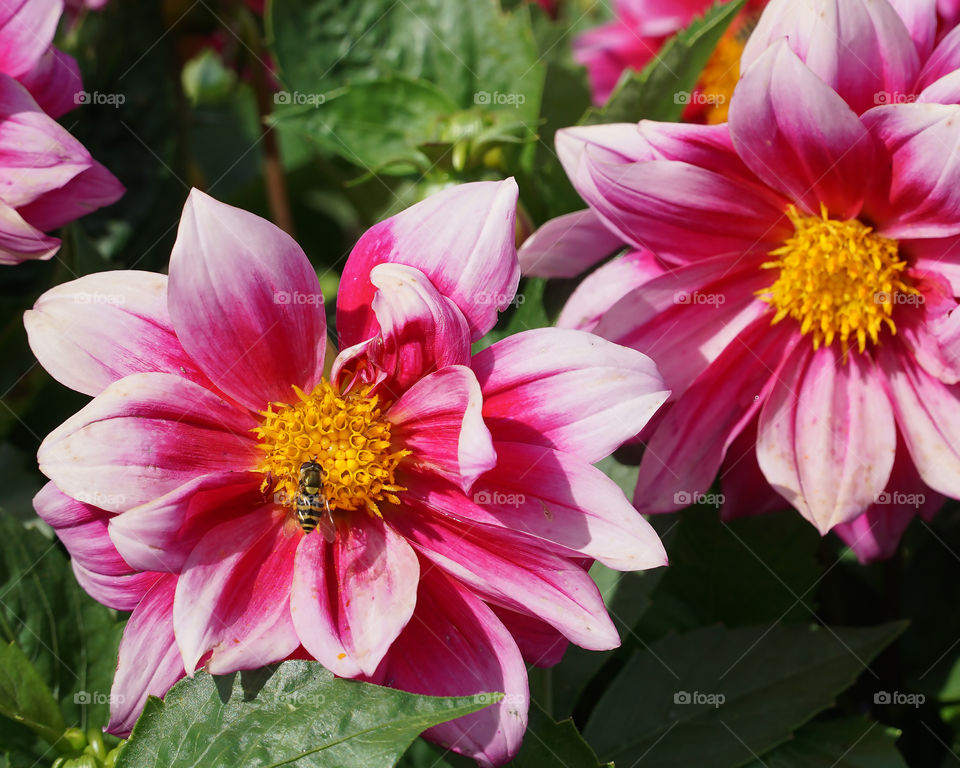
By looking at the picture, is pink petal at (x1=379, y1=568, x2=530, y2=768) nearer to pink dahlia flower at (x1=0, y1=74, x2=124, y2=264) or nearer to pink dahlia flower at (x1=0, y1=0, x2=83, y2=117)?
pink dahlia flower at (x1=0, y1=74, x2=124, y2=264)

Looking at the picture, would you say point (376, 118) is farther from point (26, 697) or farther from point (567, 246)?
point (26, 697)

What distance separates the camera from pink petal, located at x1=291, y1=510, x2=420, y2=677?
74 cm

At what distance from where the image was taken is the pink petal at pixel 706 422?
93 centimetres

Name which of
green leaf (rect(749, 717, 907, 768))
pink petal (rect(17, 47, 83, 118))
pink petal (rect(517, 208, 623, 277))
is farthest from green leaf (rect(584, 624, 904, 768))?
pink petal (rect(17, 47, 83, 118))

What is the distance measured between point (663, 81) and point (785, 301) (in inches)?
11.3

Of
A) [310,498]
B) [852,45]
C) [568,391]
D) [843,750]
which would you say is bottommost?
[843,750]

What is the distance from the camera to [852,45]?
837 mm

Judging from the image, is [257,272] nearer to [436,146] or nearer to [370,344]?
[370,344]

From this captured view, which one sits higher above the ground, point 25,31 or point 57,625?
point 25,31

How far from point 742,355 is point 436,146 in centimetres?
39

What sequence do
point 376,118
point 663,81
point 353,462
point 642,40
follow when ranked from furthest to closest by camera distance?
point 642,40 → point 376,118 → point 663,81 → point 353,462

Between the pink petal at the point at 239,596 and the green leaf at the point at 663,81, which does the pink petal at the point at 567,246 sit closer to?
the green leaf at the point at 663,81

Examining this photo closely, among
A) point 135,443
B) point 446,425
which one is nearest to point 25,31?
point 135,443

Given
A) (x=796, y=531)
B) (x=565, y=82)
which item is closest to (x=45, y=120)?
(x=565, y=82)
